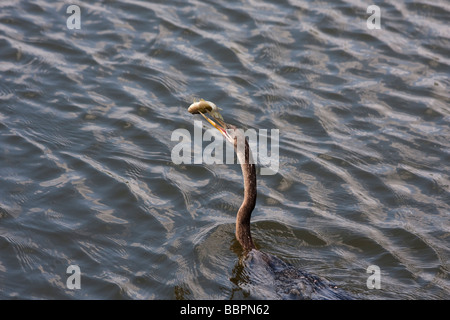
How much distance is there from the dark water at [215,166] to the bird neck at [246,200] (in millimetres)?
223

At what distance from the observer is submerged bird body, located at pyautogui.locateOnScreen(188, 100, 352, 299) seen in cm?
563

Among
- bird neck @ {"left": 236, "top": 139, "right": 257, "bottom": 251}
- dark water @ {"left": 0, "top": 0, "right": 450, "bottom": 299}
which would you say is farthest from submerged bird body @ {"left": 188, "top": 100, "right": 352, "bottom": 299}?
dark water @ {"left": 0, "top": 0, "right": 450, "bottom": 299}

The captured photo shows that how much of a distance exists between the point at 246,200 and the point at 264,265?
0.65 m

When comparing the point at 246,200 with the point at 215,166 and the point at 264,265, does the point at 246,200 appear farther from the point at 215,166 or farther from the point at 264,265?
the point at 215,166

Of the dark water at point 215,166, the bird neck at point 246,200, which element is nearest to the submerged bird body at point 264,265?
the bird neck at point 246,200

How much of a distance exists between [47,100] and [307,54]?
3832 millimetres

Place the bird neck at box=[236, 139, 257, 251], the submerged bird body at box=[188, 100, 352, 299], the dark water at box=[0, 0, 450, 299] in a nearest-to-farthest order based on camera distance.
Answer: the submerged bird body at box=[188, 100, 352, 299], the bird neck at box=[236, 139, 257, 251], the dark water at box=[0, 0, 450, 299]

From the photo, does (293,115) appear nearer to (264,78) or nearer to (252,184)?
(264,78)

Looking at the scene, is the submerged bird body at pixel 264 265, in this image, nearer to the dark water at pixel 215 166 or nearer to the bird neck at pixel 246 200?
the bird neck at pixel 246 200

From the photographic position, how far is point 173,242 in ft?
20.9

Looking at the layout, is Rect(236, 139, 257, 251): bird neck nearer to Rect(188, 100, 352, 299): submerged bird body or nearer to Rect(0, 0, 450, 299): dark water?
Result: Rect(188, 100, 352, 299): submerged bird body

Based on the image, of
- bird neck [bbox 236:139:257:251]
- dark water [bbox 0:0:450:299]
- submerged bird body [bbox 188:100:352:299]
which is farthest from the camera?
dark water [bbox 0:0:450:299]

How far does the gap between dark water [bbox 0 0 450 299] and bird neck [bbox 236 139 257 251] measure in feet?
0.73

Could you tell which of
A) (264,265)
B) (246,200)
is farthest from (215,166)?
(264,265)
